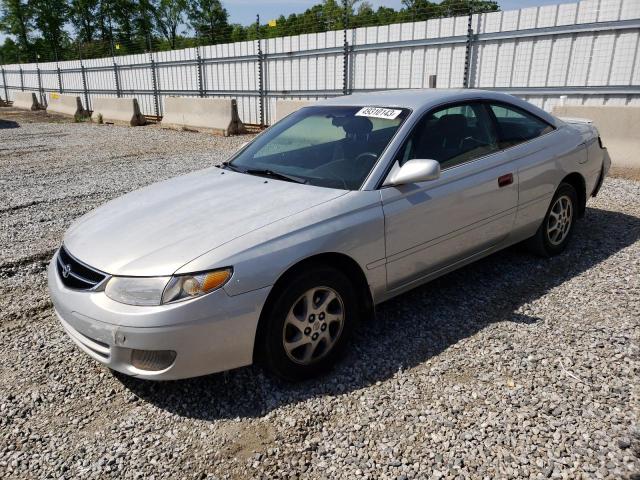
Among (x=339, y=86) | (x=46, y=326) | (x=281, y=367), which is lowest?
(x=46, y=326)

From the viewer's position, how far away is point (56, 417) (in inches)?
109

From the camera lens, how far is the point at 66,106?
24.0 m

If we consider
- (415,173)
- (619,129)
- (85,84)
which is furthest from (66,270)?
(85,84)

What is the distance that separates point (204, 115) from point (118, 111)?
5.55 meters

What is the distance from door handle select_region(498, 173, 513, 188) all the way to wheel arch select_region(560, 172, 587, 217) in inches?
41.7

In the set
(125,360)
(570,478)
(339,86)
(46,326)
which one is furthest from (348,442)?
(339,86)

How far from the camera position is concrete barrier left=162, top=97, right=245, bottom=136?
15156 millimetres

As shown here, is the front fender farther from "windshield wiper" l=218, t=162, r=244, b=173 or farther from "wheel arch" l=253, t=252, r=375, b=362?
"windshield wiper" l=218, t=162, r=244, b=173

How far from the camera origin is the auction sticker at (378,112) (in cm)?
358

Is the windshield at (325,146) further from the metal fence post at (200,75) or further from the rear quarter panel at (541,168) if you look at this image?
the metal fence post at (200,75)

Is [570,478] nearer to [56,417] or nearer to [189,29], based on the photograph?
[56,417]

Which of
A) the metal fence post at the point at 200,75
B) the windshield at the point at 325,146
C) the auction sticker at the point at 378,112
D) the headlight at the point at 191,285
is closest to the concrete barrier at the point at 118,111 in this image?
the metal fence post at the point at 200,75

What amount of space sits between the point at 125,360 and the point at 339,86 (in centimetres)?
1243

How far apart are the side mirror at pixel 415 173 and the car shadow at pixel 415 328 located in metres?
1.08
